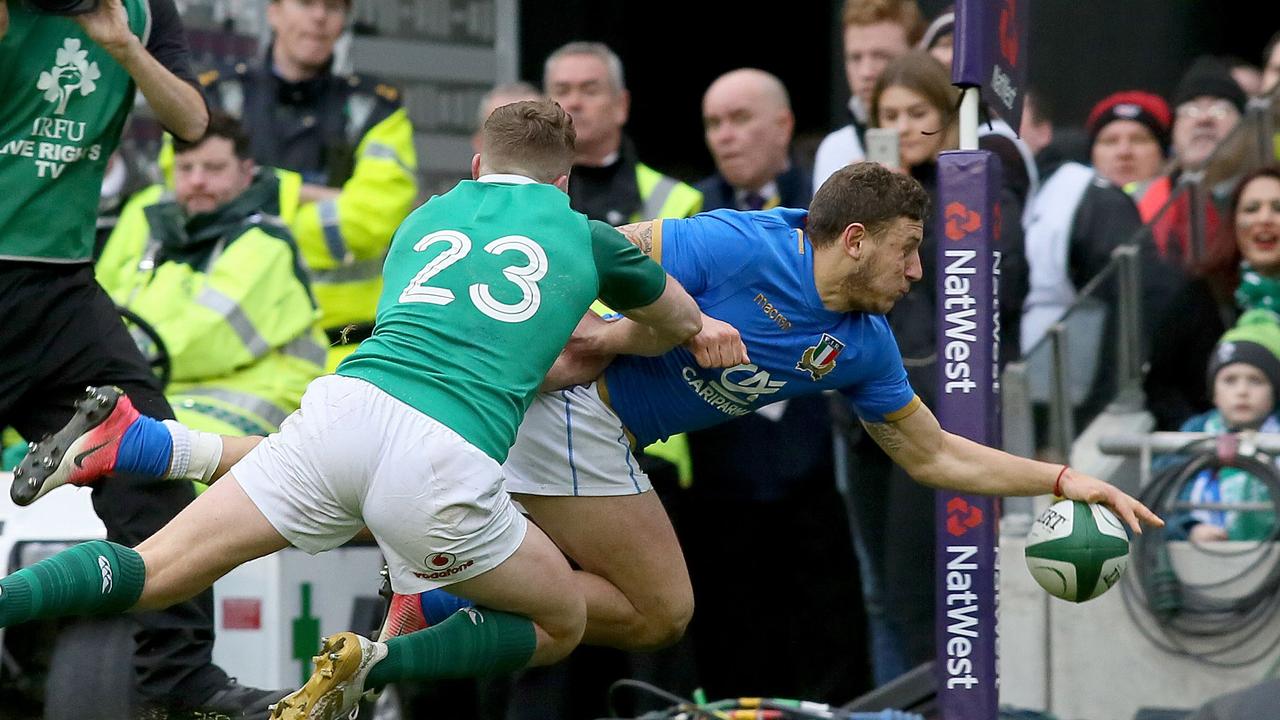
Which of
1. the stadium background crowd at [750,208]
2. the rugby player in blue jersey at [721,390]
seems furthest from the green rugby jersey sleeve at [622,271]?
the stadium background crowd at [750,208]

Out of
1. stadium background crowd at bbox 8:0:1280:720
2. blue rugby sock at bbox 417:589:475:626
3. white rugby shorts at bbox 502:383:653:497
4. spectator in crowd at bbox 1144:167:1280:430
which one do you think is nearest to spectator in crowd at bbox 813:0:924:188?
stadium background crowd at bbox 8:0:1280:720

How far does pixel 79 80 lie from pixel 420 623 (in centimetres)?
188

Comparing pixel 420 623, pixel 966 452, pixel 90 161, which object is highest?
pixel 90 161

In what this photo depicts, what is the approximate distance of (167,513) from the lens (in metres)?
6.19

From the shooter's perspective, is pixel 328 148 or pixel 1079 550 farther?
pixel 328 148

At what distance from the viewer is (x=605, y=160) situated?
8109mm

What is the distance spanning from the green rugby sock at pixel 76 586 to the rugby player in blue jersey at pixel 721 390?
63 centimetres

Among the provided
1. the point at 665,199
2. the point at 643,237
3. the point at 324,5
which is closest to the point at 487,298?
the point at 643,237

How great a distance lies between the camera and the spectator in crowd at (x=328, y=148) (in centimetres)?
816

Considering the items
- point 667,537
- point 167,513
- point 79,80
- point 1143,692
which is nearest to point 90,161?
point 79,80

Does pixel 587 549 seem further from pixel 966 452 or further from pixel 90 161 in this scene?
pixel 90 161

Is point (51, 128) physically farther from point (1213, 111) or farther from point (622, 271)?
point (1213, 111)

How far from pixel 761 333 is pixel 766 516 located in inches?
81.8

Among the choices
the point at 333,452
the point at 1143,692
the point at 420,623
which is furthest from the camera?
the point at 1143,692
